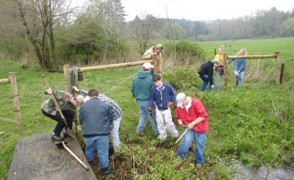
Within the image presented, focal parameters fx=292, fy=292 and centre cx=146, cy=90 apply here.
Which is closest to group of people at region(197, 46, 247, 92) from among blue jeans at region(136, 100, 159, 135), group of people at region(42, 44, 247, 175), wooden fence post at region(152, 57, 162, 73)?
wooden fence post at region(152, 57, 162, 73)

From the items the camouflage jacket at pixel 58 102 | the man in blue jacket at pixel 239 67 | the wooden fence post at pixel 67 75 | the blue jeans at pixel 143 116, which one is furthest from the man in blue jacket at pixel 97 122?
the man in blue jacket at pixel 239 67

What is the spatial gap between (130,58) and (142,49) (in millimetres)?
1821

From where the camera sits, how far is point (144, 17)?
2053 centimetres

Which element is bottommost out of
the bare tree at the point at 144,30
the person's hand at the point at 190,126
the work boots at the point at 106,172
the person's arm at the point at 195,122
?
the work boots at the point at 106,172

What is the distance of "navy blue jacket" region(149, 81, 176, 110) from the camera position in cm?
627

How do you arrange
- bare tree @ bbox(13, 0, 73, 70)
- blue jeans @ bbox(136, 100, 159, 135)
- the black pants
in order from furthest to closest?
bare tree @ bbox(13, 0, 73, 70)
blue jeans @ bbox(136, 100, 159, 135)
the black pants

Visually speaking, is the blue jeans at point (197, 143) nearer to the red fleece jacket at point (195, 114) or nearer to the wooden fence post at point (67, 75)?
the red fleece jacket at point (195, 114)

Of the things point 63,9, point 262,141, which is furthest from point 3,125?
point 63,9

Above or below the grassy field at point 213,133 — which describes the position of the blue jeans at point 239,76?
above

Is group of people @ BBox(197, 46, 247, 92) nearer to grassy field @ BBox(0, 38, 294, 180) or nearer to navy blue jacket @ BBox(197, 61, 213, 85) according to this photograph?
navy blue jacket @ BBox(197, 61, 213, 85)

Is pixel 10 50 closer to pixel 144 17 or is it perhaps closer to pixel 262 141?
pixel 144 17

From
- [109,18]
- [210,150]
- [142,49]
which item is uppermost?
[109,18]

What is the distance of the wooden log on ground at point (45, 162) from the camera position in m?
4.72

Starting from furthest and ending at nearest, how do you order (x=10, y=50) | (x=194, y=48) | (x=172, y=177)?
(x=10, y=50)
(x=194, y=48)
(x=172, y=177)
